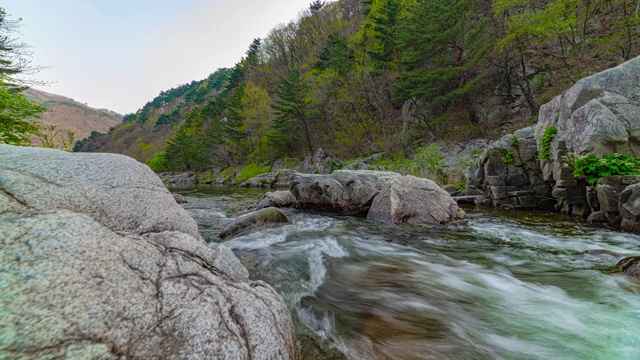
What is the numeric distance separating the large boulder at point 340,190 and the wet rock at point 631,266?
5.39 m

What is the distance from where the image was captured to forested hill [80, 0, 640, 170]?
1423cm

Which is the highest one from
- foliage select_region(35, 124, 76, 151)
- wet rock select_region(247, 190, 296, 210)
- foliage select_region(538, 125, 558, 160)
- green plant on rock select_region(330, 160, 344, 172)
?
foliage select_region(538, 125, 558, 160)

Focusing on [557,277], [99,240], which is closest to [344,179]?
[557,277]

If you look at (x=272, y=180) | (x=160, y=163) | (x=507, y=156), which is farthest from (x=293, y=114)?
(x=160, y=163)

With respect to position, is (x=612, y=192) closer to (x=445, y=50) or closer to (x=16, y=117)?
(x=445, y=50)

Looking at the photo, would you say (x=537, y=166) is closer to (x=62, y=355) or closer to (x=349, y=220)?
(x=349, y=220)

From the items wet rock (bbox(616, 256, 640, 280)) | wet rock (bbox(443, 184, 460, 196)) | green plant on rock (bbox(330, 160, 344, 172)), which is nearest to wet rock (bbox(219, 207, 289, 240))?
wet rock (bbox(616, 256, 640, 280))

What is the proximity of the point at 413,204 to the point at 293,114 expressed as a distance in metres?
25.0

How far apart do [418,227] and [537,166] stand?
4.98m

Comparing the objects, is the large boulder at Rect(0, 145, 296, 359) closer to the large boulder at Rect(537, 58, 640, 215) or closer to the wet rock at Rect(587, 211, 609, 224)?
the wet rock at Rect(587, 211, 609, 224)

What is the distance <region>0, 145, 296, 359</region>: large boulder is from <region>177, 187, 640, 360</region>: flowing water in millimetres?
914

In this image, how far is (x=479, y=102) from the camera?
2047cm

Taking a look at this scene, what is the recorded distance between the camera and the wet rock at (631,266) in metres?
3.49

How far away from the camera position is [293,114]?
3038 cm
